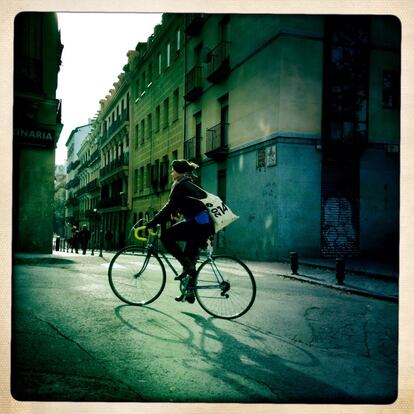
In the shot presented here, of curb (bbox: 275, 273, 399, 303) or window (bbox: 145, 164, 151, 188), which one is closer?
curb (bbox: 275, 273, 399, 303)

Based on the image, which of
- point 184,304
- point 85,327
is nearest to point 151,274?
point 184,304

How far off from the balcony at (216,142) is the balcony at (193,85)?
1.56 ft

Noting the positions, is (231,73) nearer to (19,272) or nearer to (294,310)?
(294,310)

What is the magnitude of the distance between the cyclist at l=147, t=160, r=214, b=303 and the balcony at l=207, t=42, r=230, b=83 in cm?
160

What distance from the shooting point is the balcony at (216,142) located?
218 inches

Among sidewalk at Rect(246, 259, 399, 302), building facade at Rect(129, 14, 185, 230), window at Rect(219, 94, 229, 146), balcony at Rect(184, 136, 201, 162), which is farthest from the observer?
balcony at Rect(184, 136, 201, 162)

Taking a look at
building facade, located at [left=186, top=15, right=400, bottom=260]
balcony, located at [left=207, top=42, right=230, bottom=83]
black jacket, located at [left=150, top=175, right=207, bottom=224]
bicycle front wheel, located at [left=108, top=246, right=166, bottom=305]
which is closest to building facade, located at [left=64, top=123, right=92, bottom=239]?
bicycle front wheel, located at [left=108, top=246, right=166, bottom=305]

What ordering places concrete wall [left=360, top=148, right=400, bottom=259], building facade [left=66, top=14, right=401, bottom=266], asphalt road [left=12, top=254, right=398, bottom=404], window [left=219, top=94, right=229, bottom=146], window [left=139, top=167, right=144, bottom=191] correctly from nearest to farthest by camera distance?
asphalt road [left=12, top=254, right=398, bottom=404] < concrete wall [left=360, top=148, right=400, bottom=259] < building facade [left=66, top=14, right=401, bottom=266] < window [left=219, top=94, right=229, bottom=146] < window [left=139, top=167, right=144, bottom=191]

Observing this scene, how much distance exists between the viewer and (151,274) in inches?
184

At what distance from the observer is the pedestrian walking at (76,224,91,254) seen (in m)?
6.40

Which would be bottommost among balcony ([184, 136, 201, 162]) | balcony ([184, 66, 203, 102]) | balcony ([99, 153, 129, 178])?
balcony ([99, 153, 129, 178])

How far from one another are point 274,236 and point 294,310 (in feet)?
3.91

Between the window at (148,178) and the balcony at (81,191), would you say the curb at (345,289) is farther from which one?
the balcony at (81,191)

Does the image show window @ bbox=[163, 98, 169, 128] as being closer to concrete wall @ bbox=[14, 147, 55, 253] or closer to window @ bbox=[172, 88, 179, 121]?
window @ bbox=[172, 88, 179, 121]
